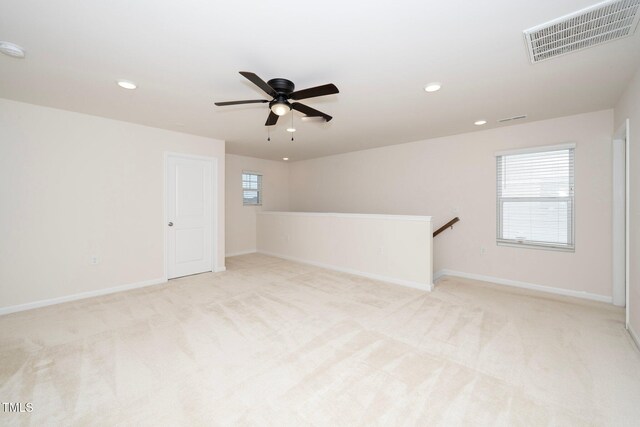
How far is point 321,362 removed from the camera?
2.18 metres

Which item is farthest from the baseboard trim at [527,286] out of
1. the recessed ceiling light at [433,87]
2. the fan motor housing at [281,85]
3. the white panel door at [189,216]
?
the white panel door at [189,216]

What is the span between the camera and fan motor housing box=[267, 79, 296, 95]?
7.79 ft

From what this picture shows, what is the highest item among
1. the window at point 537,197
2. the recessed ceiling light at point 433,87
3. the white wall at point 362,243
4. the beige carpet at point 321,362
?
the recessed ceiling light at point 433,87

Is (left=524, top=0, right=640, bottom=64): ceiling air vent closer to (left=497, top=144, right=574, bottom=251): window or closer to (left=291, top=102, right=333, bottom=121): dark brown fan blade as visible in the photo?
(left=291, top=102, right=333, bottom=121): dark brown fan blade

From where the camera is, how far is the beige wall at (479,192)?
3.59 meters

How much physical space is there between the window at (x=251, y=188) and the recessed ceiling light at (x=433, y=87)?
5204 mm

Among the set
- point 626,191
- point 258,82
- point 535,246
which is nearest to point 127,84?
point 258,82

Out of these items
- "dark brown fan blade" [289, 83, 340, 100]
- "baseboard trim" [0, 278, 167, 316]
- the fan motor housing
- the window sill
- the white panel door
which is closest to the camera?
"dark brown fan blade" [289, 83, 340, 100]

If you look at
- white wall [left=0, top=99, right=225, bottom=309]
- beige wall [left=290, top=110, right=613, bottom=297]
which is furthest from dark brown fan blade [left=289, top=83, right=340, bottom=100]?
beige wall [left=290, top=110, right=613, bottom=297]

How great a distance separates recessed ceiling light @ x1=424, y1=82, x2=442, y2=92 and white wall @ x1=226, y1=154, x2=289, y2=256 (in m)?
5.11

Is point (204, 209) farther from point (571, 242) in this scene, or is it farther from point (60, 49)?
point (571, 242)

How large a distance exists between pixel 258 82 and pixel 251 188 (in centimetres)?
531

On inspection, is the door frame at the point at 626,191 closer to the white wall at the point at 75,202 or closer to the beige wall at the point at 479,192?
the beige wall at the point at 479,192

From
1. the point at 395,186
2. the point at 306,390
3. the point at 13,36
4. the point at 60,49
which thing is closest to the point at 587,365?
the point at 306,390
